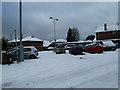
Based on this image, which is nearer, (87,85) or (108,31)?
(87,85)

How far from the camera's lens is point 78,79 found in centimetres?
779

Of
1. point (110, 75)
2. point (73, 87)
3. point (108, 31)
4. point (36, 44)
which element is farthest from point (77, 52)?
A: point (108, 31)

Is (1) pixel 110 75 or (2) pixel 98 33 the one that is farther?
(2) pixel 98 33

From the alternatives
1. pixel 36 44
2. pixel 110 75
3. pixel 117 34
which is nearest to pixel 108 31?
pixel 117 34

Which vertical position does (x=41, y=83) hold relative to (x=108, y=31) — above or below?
below

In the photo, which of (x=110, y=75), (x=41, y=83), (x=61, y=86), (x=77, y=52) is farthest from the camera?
(x=77, y=52)

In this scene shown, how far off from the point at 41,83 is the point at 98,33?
67058mm

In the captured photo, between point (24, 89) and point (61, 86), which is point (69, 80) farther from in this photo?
point (24, 89)

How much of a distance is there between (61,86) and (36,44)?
5541cm

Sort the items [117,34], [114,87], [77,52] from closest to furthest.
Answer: [114,87] → [77,52] → [117,34]

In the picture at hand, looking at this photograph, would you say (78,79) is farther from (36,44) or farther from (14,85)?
(36,44)

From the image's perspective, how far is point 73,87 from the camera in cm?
669

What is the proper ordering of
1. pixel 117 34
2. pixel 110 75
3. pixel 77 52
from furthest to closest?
pixel 117 34 → pixel 77 52 → pixel 110 75

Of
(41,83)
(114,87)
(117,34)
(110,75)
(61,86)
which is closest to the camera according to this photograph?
(114,87)
